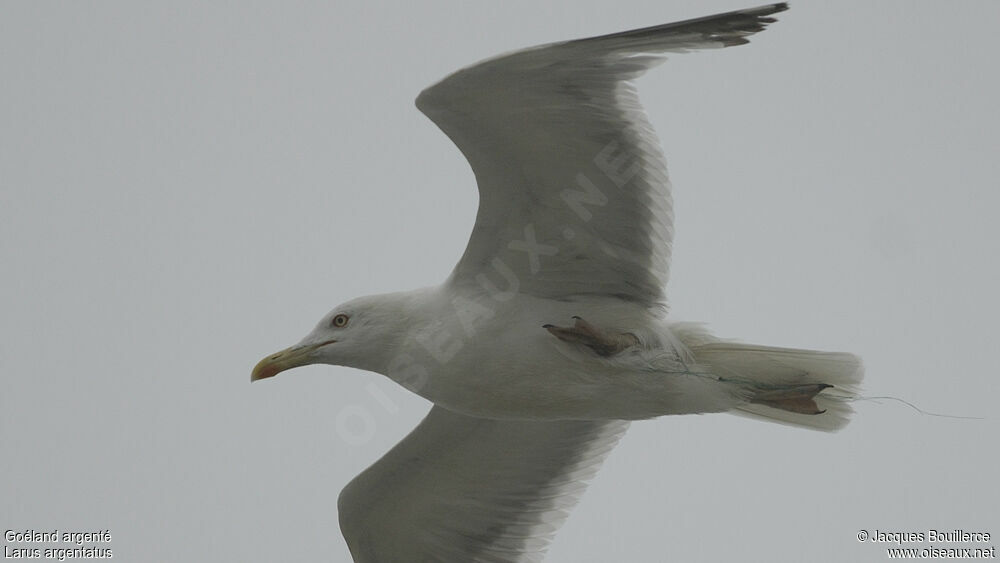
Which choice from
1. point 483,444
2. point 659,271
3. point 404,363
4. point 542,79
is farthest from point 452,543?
point 542,79

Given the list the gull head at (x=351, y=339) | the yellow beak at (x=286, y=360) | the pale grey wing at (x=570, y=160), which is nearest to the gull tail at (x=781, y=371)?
the pale grey wing at (x=570, y=160)

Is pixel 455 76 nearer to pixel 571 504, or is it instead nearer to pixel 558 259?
pixel 558 259

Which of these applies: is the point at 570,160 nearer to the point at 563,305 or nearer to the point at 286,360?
the point at 563,305

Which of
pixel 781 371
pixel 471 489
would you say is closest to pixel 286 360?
pixel 471 489

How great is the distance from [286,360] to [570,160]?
2.02 m

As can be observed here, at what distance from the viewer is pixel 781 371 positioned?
22.9 ft

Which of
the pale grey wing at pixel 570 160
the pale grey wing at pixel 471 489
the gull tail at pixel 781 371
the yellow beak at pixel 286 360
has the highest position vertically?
the pale grey wing at pixel 570 160

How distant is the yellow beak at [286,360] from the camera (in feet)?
24.2

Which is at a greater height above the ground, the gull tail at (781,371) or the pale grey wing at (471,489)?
the gull tail at (781,371)

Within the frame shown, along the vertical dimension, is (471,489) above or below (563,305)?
below

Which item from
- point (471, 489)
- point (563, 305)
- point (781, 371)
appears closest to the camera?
point (781, 371)

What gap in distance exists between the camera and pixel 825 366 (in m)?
6.98

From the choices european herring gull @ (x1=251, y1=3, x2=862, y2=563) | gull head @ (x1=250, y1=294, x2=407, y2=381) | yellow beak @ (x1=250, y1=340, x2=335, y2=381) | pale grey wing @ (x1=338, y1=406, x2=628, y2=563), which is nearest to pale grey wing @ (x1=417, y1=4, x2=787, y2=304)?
european herring gull @ (x1=251, y1=3, x2=862, y2=563)

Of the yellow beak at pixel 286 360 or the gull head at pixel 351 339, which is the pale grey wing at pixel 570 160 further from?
the yellow beak at pixel 286 360
